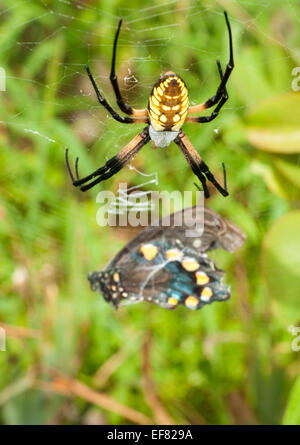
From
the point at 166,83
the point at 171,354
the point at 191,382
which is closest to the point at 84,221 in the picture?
the point at 171,354

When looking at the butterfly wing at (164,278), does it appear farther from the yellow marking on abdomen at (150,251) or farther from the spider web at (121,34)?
the spider web at (121,34)

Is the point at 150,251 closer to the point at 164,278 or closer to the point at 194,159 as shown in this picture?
the point at 164,278

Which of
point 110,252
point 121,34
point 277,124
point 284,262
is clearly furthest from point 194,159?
point 110,252

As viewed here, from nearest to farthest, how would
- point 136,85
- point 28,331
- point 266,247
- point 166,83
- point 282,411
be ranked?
point 166,83
point 136,85
point 266,247
point 282,411
point 28,331

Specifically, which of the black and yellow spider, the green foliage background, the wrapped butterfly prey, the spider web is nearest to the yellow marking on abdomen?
the wrapped butterfly prey

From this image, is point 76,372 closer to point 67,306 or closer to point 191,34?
point 67,306

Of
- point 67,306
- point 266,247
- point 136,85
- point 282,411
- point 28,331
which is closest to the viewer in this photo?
point 136,85
